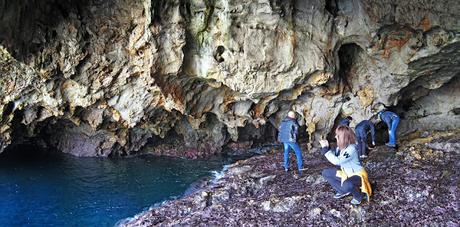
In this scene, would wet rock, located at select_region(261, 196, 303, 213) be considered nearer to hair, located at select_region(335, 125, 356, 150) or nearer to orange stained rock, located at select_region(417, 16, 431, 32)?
hair, located at select_region(335, 125, 356, 150)

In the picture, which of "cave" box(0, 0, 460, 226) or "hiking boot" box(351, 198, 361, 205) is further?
"cave" box(0, 0, 460, 226)

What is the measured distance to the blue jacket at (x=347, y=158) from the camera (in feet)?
A: 25.7

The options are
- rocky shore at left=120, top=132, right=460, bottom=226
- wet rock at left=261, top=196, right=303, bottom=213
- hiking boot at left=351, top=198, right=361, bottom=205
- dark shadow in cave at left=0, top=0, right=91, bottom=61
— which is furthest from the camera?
dark shadow in cave at left=0, top=0, right=91, bottom=61

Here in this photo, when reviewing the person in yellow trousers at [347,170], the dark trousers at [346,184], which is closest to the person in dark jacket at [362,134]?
the person in yellow trousers at [347,170]

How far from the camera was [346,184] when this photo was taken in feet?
27.5

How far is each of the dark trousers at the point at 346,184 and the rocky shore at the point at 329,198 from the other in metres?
0.26

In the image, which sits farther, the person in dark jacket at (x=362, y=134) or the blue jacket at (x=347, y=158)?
the person in dark jacket at (x=362, y=134)

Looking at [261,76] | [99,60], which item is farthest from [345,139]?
[99,60]

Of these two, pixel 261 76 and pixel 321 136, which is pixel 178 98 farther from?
pixel 321 136

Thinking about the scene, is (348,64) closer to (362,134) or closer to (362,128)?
(362,128)

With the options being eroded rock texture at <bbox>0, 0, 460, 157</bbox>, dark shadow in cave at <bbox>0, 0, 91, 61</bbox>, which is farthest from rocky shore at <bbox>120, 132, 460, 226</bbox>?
dark shadow in cave at <bbox>0, 0, 91, 61</bbox>

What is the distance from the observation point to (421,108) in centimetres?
1553

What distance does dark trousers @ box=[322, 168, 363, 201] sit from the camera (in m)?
8.29

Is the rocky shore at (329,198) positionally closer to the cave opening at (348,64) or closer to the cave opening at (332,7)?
the cave opening at (348,64)
